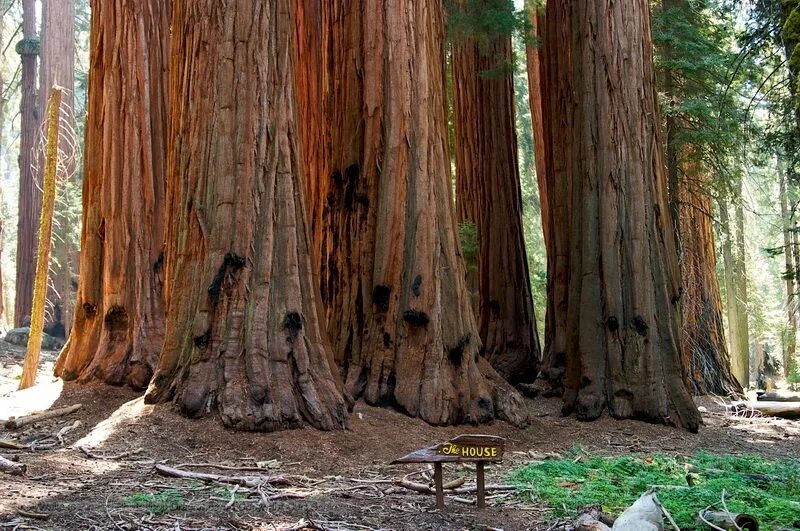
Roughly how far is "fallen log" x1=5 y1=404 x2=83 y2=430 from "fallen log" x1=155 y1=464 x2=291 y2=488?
2.65 meters

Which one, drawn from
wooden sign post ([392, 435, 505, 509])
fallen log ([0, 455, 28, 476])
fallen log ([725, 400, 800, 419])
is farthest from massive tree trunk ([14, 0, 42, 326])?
wooden sign post ([392, 435, 505, 509])

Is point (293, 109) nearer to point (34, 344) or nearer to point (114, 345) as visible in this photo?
point (114, 345)

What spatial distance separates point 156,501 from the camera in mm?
4762

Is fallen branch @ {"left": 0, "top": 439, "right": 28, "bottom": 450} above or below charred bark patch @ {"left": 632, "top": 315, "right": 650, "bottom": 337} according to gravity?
below

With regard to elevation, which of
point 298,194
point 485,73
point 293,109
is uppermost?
point 485,73

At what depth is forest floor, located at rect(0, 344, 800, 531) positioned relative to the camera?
4.59 meters

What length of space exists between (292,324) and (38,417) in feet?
8.77

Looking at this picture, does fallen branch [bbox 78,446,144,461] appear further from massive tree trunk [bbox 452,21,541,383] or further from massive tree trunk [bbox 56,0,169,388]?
massive tree trunk [bbox 452,21,541,383]

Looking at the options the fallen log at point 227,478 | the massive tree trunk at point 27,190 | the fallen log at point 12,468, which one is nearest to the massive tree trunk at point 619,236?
the fallen log at point 227,478

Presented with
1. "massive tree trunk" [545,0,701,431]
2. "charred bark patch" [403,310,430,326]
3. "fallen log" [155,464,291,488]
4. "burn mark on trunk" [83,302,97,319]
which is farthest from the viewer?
"burn mark on trunk" [83,302,97,319]

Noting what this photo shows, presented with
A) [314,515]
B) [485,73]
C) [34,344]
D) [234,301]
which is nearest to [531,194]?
[485,73]

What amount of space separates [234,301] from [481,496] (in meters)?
3.00

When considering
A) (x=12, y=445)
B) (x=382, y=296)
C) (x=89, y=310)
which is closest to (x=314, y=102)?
(x=382, y=296)

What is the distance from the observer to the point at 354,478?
5.96m
